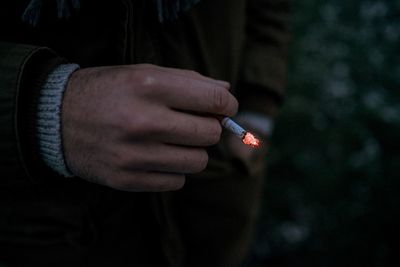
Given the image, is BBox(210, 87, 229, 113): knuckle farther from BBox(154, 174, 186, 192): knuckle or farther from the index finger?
BBox(154, 174, 186, 192): knuckle

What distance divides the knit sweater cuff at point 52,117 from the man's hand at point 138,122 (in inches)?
0.6

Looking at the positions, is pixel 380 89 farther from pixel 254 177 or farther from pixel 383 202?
pixel 254 177

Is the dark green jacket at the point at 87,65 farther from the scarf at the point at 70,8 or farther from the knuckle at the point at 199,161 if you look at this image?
the knuckle at the point at 199,161

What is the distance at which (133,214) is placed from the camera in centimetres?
127

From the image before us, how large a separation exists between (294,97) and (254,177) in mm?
1126

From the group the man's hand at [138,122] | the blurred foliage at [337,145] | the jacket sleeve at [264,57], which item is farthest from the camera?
the blurred foliage at [337,145]

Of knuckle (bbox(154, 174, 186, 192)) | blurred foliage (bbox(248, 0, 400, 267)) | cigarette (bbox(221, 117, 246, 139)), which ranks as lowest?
blurred foliage (bbox(248, 0, 400, 267))

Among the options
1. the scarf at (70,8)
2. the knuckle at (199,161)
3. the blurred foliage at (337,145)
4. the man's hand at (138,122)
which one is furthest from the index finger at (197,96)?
the blurred foliage at (337,145)

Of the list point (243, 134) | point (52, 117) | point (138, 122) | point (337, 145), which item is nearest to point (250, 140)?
point (243, 134)

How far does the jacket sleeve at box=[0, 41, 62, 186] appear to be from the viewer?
955 mm

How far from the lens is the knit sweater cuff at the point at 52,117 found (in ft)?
3.15

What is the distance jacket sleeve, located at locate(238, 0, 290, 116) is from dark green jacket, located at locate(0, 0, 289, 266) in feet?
0.71

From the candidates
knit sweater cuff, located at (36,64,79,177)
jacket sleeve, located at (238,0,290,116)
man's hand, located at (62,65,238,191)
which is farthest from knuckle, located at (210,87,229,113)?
jacket sleeve, located at (238,0,290,116)

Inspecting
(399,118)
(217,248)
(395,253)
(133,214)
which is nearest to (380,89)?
(399,118)
